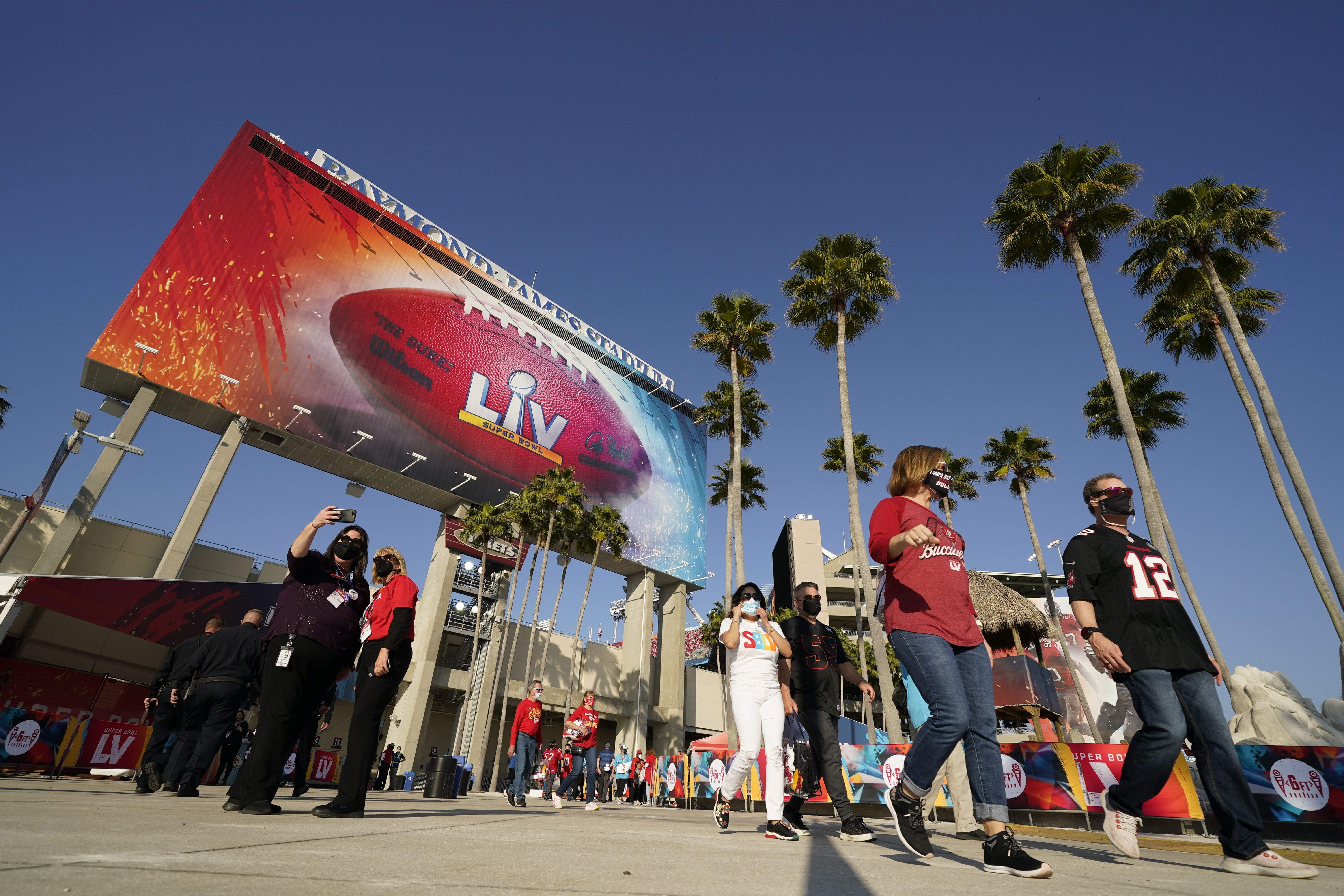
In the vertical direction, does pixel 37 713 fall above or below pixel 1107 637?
below

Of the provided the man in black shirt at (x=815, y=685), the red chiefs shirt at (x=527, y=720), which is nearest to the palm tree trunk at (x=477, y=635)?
the red chiefs shirt at (x=527, y=720)

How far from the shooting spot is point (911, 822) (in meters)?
3.00

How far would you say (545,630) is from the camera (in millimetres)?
33875

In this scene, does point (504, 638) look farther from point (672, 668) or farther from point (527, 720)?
point (527, 720)

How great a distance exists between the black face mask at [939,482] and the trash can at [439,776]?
11637 mm

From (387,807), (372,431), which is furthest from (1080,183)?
(372,431)

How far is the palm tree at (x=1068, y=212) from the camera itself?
669 inches

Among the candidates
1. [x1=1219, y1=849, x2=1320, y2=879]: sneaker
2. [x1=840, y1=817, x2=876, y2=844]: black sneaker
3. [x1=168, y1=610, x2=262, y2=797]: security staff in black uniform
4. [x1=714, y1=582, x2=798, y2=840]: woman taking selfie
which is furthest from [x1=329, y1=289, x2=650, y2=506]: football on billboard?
[x1=1219, y1=849, x2=1320, y2=879]: sneaker

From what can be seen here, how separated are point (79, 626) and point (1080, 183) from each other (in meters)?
29.3

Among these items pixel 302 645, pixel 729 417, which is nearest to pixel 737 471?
pixel 729 417

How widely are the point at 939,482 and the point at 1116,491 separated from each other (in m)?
1.21

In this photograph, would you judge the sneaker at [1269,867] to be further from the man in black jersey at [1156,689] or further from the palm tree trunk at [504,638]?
the palm tree trunk at [504,638]

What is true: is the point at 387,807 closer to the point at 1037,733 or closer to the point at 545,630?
the point at 545,630

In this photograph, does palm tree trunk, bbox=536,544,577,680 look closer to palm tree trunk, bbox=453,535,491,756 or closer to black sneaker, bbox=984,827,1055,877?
palm tree trunk, bbox=453,535,491,756
